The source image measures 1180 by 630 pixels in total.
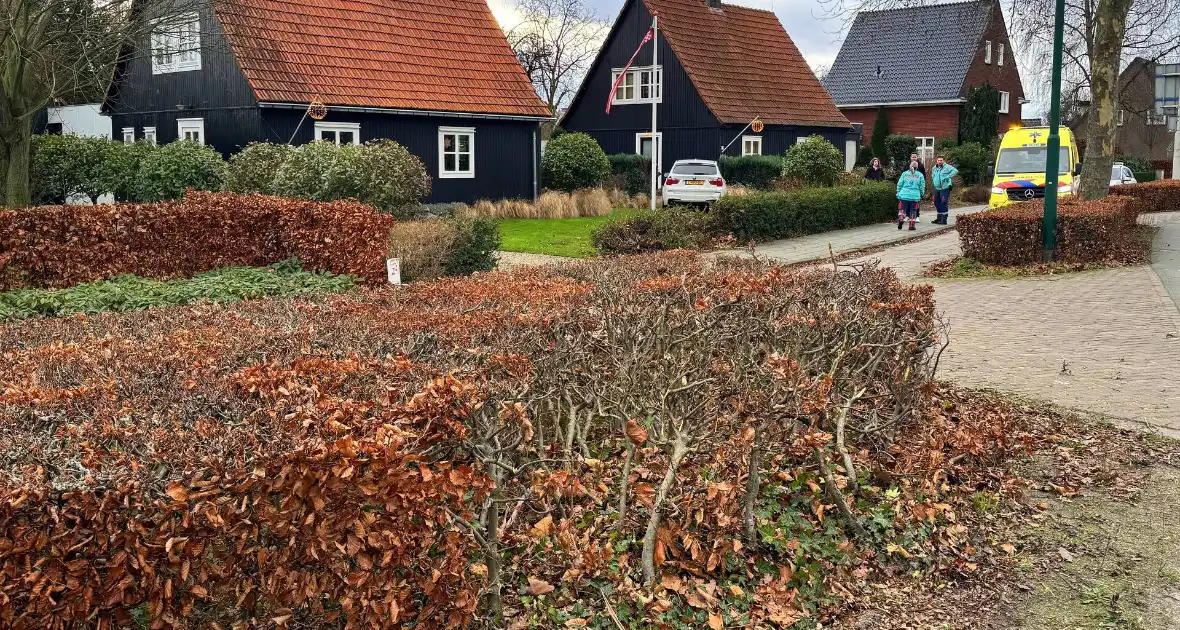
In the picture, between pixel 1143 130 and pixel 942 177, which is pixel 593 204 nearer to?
pixel 942 177

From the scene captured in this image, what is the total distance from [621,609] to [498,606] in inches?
23.4

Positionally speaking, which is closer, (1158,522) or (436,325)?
(1158,522)

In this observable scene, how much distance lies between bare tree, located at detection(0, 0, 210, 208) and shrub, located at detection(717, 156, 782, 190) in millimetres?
17097

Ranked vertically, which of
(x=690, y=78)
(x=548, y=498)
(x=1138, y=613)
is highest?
(x=690, y=78)

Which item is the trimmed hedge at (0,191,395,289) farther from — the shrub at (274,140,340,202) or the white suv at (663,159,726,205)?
the white suv at (663,159,726,205)

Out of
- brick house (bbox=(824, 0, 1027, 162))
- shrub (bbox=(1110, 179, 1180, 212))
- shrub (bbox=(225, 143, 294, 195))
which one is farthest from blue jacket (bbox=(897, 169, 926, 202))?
brick house (bbox=(824, 0, 1027, 162))

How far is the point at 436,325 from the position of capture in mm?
6387

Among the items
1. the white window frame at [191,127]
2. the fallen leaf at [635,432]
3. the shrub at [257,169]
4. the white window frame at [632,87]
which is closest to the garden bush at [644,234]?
the shrub at [257,169]

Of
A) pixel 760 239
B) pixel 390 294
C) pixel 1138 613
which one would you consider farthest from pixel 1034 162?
pixel 1138 613

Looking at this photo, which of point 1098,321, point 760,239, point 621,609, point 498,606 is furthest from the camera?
point 760,239

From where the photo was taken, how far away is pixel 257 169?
19.5 m

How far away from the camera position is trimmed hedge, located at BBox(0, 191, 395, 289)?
40.2 feet

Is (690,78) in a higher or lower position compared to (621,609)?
higher

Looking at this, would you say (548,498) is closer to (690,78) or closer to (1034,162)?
(1034,162)
